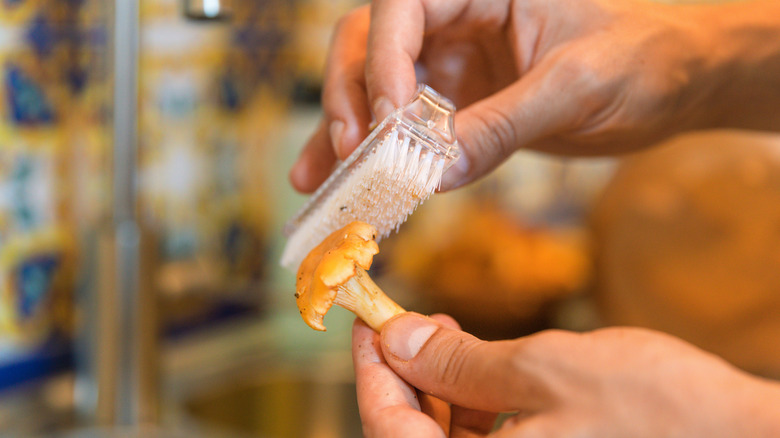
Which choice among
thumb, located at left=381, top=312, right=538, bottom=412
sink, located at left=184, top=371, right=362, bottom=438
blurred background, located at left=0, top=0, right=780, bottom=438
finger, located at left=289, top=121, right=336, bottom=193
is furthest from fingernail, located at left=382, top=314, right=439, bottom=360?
sink, located at left=184, top=371, right=362, bottom=438

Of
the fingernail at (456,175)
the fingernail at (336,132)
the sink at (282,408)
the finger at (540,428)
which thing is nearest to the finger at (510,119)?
the fingernail at (456,175)

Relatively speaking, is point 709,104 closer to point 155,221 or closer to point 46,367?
point 155,221

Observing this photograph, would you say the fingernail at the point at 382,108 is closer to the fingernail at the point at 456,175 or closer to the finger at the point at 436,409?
the fingernail at the point at 456,175

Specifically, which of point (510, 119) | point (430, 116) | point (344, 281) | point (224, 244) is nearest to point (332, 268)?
point (344, 281)

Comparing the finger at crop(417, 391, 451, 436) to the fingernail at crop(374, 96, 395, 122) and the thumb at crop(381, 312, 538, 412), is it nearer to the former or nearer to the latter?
the thumb at crop(381, 312, 538, 412)

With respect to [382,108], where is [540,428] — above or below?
below

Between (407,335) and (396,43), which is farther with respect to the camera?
(396,43)

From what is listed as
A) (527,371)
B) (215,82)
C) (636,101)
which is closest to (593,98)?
(636,101)

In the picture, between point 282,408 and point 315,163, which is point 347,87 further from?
point 282,408
